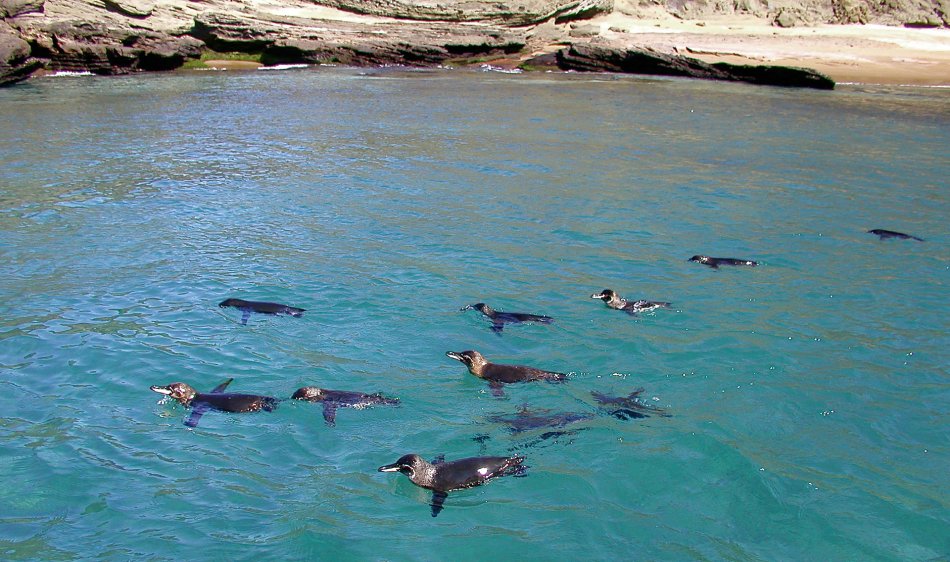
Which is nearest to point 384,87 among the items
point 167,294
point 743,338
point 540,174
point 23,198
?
point 540,174

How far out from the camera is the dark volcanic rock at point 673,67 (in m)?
35.3

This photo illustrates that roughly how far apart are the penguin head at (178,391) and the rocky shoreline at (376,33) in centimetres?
2821

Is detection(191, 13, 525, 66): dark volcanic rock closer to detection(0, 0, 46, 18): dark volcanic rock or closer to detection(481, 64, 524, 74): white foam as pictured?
detection(481, 64, 524, 74): white foam

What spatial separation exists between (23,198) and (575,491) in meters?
13.0

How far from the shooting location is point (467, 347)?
30.6 ft

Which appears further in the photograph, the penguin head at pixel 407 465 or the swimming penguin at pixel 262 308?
the swimming penguin at pixel 262 308

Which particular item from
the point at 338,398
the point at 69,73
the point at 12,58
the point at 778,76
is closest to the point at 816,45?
the point at 778,76

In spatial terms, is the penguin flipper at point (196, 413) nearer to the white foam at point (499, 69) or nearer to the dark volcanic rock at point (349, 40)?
the dark volcanic rock at point (349, 40)

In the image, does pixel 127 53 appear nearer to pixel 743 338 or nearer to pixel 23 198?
pixel 23 198

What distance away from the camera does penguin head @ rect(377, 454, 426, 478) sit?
257 inches

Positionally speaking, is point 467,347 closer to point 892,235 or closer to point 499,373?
point 499,373

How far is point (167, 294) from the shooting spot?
10.7 m

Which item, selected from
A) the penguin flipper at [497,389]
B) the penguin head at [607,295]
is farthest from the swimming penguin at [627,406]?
the penguin head at [607,295]

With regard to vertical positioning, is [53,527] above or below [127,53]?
below
